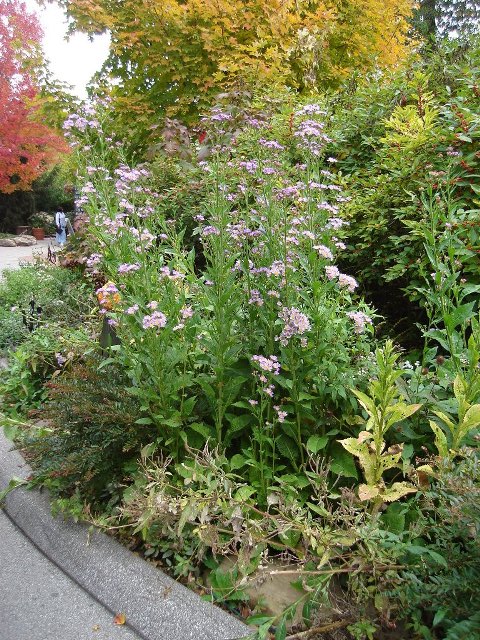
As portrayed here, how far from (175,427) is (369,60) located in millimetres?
6764

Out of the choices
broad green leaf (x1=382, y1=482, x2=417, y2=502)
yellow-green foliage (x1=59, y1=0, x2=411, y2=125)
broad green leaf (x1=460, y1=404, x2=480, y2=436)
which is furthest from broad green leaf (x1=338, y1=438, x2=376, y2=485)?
yellow-green foliage (x1=59, y1=0, x2=411, y2=125)

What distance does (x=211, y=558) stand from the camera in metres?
2.19

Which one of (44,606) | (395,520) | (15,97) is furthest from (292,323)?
(15,97)

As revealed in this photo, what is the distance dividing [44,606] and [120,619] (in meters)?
0.34

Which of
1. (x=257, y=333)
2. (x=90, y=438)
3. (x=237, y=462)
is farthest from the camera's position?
(x=90, y=438)

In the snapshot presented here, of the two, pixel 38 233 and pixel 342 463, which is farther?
pixel 38 233

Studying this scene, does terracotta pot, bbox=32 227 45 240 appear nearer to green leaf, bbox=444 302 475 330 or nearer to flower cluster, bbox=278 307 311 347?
flower cluster, bbox=278 307 311 347

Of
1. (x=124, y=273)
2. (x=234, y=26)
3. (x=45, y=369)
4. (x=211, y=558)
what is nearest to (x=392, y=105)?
(x=234, y=26)

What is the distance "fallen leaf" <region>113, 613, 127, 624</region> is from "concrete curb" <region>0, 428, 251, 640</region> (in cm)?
1

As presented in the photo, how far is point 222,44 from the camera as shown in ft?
21.2

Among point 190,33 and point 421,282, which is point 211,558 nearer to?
point 421,282

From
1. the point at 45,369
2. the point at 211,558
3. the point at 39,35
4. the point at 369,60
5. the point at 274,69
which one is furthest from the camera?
the point at 39,35

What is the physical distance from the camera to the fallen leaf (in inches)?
77.5

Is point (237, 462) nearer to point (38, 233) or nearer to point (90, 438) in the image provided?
point (90, 438)
